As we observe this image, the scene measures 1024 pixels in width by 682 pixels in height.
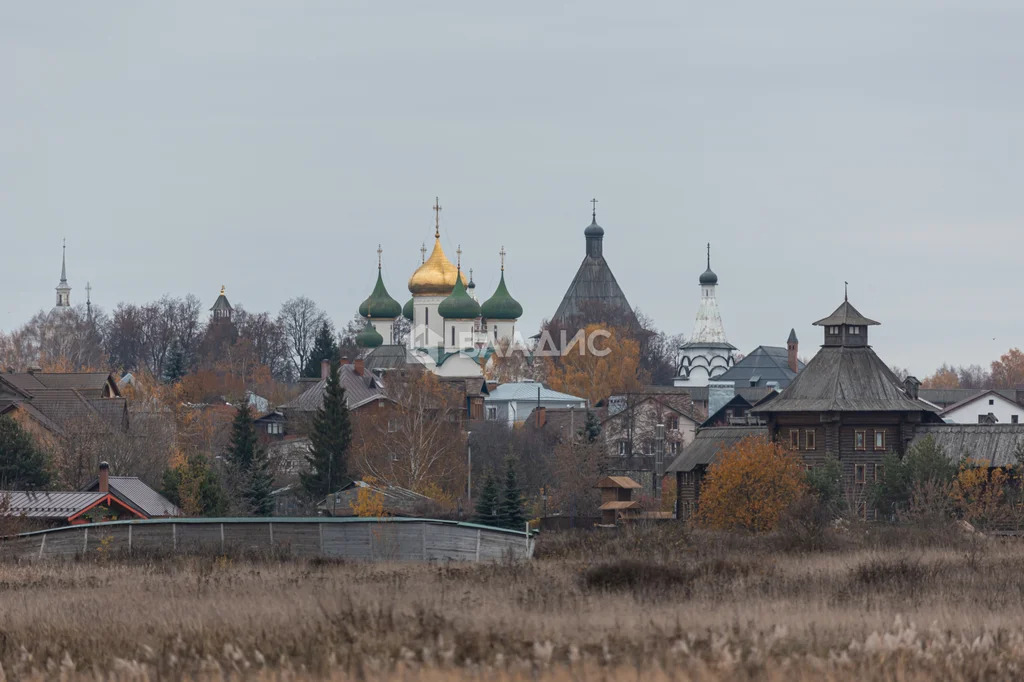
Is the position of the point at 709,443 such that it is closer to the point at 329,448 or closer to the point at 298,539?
the point at 329,448

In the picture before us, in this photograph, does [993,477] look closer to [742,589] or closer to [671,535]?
[671,535]

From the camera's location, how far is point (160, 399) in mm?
86375

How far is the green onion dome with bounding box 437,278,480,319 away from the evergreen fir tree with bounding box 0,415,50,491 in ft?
269

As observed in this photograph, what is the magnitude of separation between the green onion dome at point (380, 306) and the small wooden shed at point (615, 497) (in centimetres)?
7737

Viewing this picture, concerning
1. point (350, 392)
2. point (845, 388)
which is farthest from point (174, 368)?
point (845, 388)

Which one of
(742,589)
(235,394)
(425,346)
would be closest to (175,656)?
(742,589)

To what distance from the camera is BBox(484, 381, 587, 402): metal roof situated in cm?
10688

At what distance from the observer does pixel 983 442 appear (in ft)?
187

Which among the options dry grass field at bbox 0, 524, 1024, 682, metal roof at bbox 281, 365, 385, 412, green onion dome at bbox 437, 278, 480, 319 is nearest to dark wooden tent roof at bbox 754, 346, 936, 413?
metal roof at bbox 281, 365, 385, 412

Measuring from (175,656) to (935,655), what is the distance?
18.2ft

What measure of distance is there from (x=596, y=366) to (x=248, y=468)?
58.1 metres

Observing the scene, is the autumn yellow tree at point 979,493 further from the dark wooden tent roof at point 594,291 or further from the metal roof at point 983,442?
the dark wooden tent roof at point 594,291

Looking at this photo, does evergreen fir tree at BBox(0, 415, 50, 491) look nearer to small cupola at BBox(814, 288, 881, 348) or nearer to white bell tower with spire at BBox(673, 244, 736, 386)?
small cupola at BBox(814, 288, 881, 348)

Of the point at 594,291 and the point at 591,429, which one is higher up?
the point at 594,291
